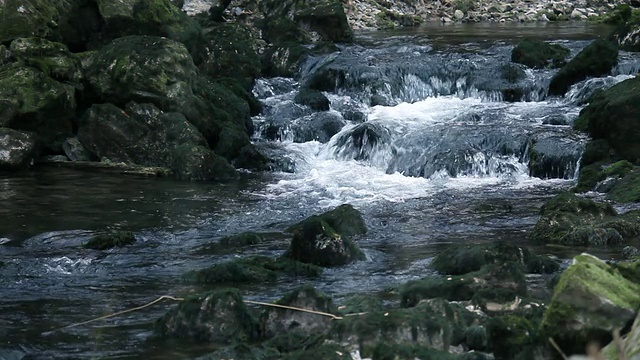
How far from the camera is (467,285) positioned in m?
8.25

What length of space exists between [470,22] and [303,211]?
23.6 m

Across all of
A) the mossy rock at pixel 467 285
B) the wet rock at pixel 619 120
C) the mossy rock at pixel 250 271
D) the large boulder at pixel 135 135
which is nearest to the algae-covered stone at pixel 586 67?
the wet rock at pixel 619 120

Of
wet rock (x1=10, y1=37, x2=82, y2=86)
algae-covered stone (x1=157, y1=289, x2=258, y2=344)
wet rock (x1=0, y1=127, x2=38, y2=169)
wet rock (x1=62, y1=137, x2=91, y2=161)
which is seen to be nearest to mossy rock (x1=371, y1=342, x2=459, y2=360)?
algae-covered stone (x1=157, y1=289, x2=258, y2=344)

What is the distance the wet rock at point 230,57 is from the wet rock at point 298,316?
1431cm

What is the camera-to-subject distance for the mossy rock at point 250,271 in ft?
32.0

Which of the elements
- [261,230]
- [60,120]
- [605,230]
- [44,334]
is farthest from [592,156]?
[44,334]

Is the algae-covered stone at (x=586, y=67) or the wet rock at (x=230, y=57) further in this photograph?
the wet rock at (x=230, y=57)

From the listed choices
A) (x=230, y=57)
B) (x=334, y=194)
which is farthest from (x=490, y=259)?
(x=230, y=57)

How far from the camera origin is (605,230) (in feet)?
37.5

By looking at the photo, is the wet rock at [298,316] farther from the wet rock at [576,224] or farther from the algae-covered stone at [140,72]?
the algae-covered stone at [140,72]

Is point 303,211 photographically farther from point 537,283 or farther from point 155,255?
point 537,283

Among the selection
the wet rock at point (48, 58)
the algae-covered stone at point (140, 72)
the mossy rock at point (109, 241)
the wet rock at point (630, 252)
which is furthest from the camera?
the algae-covered stone at point (140, 72)

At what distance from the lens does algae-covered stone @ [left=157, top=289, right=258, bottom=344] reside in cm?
772

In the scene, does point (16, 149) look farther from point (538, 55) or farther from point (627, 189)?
point (538, 55)
